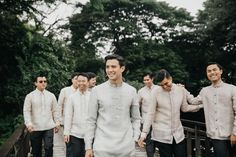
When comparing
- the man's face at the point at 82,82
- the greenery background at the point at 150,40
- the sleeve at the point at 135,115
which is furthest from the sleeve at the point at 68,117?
the greenery background at the point at 150,40

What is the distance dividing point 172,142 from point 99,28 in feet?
73.9

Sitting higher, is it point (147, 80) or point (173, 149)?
point (147, 80)

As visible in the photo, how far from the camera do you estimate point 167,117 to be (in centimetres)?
509

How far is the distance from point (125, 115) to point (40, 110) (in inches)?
131

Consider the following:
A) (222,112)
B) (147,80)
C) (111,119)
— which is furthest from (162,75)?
(147,80)

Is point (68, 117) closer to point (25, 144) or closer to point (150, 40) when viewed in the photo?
point (25, 144)

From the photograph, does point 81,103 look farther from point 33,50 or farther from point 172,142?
point 33,50

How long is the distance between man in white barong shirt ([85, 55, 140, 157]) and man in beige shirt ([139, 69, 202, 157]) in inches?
48.7

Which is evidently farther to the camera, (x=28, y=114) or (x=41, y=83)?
(x=41, y=83)

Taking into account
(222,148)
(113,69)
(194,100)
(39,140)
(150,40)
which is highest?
(150,40)

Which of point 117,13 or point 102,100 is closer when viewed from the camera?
point 102,100

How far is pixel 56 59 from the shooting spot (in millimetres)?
17141

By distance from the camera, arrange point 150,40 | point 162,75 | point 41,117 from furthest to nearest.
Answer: point 150,40 < point 41,117 < point 162,75

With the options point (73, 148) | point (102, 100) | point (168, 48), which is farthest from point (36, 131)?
point (168, 48)
